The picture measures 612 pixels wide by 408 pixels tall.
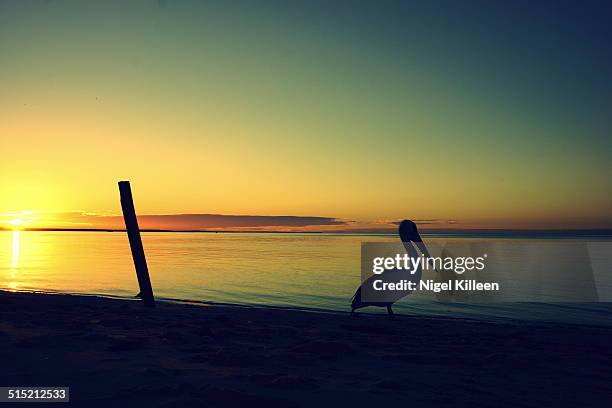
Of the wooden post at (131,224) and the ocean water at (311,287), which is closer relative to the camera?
the wooden post at (131,224)

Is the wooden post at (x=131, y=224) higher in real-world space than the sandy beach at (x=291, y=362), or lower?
higher

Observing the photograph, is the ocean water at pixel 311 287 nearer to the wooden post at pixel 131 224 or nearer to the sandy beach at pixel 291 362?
the wooden post at pixel 131 224

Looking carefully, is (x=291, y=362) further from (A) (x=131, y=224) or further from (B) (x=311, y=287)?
(B) (x=311, y=287)

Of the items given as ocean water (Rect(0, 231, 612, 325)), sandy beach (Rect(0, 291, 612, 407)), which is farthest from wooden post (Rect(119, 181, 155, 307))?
ocean water (Rect(0, 231, 612, 325))

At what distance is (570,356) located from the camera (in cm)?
773

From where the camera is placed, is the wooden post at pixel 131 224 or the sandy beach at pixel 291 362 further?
the wooden post at pixel 131 224

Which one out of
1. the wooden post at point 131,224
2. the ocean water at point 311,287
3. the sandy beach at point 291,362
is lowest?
the ocean water at point 311,287

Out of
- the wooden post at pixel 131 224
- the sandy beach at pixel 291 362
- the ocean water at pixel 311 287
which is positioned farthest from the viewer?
the ocean water at pixel 311 287

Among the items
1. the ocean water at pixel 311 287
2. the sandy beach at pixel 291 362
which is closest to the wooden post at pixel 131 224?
the sandy beach at pixel 291 362

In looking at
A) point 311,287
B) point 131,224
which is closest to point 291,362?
point 131,224

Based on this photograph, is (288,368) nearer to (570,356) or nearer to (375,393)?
(375,393)

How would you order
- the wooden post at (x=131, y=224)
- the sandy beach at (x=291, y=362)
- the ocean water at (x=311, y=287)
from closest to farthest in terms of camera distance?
the sandy beach at (x=291, y=362), the wooden post at (x=131, y=224), the ocean water at (x=311, y=287)

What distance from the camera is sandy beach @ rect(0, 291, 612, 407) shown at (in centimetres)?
485

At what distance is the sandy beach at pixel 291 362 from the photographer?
485 cm
